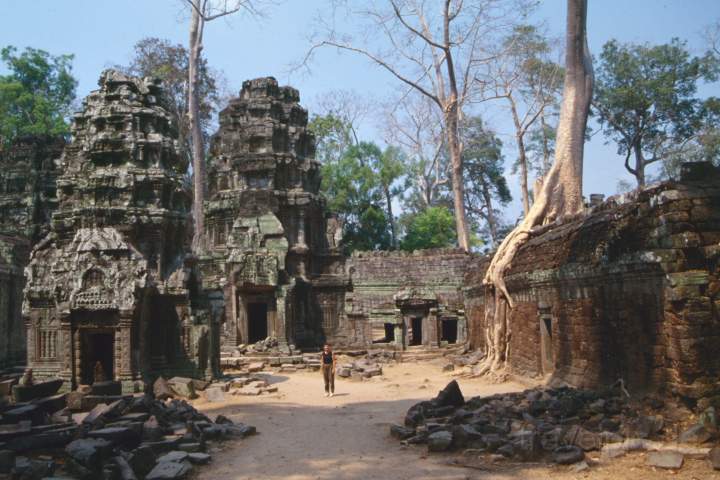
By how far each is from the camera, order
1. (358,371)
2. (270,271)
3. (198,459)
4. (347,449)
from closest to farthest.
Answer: (198,459)
(347,449)
(358,371)
(270,271)

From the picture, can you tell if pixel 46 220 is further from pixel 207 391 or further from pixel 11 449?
pixel 11 449

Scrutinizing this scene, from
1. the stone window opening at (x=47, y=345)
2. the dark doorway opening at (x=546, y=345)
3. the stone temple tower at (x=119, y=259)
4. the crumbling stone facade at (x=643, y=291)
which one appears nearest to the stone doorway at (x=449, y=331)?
the stone temple tower at (x=119, y=259)

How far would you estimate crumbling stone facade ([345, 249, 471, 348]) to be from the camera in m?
23.8

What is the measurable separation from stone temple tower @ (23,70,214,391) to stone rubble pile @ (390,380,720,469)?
7.15 meters

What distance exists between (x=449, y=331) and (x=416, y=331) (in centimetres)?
141

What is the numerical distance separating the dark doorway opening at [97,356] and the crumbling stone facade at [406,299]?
1109cm

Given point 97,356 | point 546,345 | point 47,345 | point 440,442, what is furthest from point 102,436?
point 546,345

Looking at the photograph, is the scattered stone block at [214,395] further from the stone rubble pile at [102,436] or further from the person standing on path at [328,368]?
the stone rubble pile at [102,436]

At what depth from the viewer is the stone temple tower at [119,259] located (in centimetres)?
1355

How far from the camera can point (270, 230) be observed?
953 inches

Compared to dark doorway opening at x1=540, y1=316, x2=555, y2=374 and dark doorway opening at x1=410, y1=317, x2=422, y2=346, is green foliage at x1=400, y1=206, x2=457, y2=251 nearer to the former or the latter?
dark doorway opening at x1=410, y1=317, x2=422, y2=346

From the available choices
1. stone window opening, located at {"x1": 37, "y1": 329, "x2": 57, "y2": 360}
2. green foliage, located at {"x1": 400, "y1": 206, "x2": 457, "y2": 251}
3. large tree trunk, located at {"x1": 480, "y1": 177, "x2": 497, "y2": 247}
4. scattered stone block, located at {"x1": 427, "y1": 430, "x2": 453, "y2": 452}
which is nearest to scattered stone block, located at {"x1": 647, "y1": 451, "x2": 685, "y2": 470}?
scattered stone block, located at {"x1": 427, "y1": 430, "x2": 453, "y2": 452}

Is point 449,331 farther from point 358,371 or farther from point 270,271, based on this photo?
point 358,371

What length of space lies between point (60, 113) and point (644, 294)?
35.2 meters
